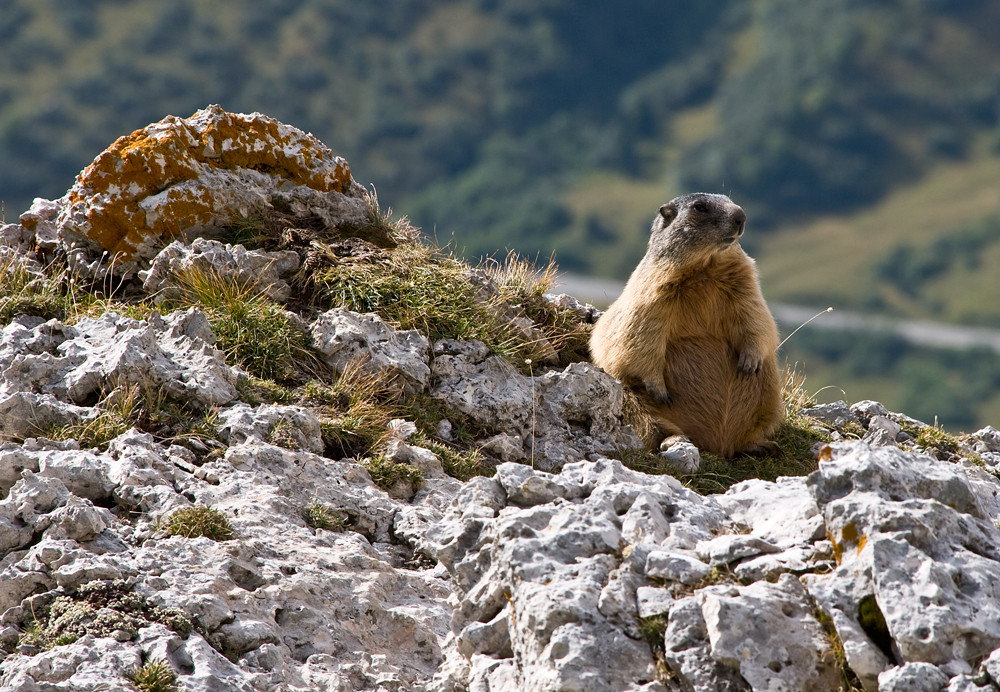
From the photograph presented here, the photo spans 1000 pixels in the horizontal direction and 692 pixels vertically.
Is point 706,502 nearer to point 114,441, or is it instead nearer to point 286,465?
point 286,465

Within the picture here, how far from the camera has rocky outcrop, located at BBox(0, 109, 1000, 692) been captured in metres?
5.38

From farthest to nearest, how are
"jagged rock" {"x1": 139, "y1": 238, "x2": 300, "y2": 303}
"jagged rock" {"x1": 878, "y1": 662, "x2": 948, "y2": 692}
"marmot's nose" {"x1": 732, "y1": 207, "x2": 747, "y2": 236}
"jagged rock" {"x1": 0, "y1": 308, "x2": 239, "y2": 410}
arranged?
"marmot's nose" {"x1": 732, "y1": 207, "x2": 747, "y2": 236} < "jagged rock" {"x1": 139, "y1": 238, "x2": 300, "y2": 303} < "jagged rock" {"x1": 0, "y1": 308, "x2": 239, "y2": 410} < "jagged rock" {"x1": 878, "y1": 662, "x2": 948, "y2": 692}

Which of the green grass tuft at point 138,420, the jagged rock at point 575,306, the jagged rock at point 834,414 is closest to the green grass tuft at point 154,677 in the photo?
the green grass tuft at point 138,420

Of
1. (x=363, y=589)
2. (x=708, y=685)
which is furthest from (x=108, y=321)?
(x=708, y=685)

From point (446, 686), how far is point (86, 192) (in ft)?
25.8

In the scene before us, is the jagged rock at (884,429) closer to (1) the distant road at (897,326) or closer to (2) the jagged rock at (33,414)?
(2) the jagged rock at (33,414)

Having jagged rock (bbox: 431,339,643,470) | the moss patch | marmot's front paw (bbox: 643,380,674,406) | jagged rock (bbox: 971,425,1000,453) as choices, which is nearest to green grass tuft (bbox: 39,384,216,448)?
the moss patch

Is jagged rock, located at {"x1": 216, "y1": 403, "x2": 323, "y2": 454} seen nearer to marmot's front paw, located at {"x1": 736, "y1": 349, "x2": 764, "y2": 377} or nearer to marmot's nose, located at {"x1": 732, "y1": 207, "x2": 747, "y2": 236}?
marmot's front paw, located at {"x1": 736, "y1": 349, "x2": 764, "y2": 377}

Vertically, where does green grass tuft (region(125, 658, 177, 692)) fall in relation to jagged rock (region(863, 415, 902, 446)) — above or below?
below

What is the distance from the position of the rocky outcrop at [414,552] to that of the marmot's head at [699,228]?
108 inches

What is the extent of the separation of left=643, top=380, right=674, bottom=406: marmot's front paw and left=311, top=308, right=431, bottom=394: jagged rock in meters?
2.41

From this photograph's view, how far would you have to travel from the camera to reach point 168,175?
11.7m

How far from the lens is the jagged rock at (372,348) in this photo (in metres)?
9.70

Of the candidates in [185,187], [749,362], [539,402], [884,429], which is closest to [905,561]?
[539,402]
